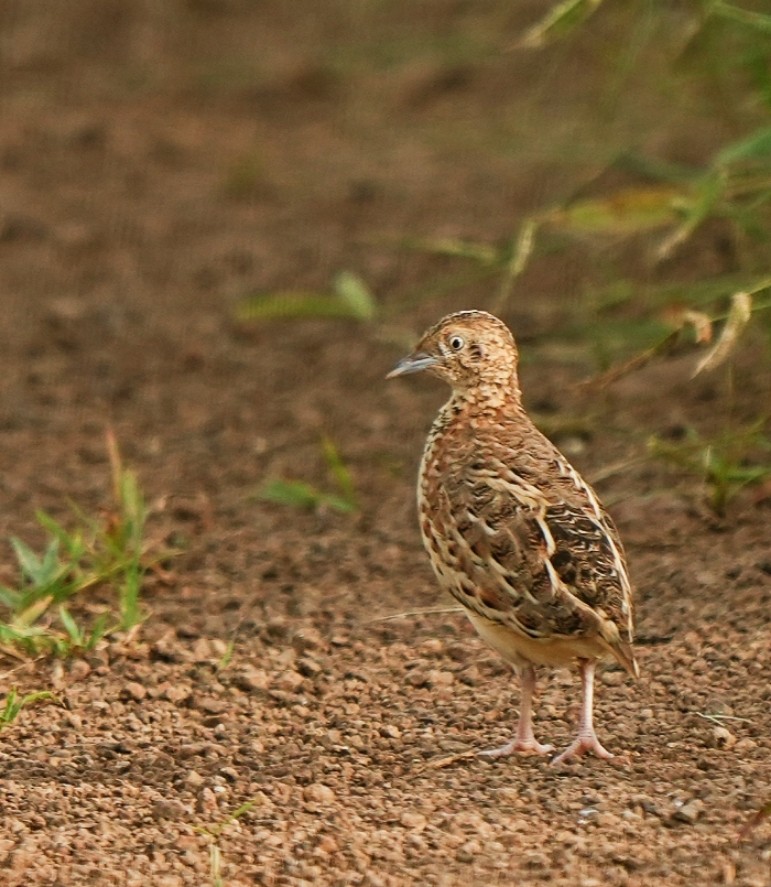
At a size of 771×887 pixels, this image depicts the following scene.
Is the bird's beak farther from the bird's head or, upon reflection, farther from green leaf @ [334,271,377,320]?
green leaf @ [334,271,377,320]

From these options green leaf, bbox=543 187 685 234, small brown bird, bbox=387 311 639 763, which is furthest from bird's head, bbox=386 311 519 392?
green leaf, bbox=543 187 685 234

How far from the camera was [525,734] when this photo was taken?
15.3ft

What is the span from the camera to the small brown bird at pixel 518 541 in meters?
4.45

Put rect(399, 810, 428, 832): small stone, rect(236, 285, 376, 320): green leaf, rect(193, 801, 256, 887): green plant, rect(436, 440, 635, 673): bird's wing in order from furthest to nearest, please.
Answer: rect(236, 285, 376, 320): green leaf
rect(436, 440, 635, 673): bird's wing
rect(399, 810, 428, 832): small stone
rect(193, 801, 256, 887): green plant

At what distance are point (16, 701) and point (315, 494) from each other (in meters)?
1.83

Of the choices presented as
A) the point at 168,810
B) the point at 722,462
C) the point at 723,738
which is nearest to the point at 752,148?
the point at 722,462

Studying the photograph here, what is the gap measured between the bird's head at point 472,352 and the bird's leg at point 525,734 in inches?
32.2

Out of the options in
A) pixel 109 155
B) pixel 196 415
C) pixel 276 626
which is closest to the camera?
pixel 276 626

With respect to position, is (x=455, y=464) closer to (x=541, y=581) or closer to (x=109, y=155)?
(x=541, y=581)

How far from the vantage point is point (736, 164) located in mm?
7121

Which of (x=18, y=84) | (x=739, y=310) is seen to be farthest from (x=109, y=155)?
(x=739, y=310)

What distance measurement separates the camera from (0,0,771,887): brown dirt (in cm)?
432

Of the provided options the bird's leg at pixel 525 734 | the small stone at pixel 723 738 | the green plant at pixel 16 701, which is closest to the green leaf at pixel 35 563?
the green plant at pixel 16 701

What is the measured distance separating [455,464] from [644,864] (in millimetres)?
1189
